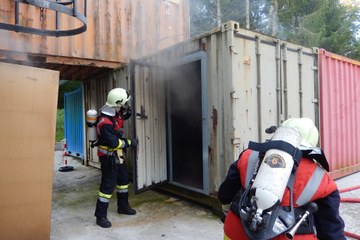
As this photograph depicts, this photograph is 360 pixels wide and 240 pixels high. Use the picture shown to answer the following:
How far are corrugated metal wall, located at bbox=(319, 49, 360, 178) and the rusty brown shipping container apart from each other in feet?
11.9

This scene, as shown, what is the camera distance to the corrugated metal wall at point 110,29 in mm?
5812

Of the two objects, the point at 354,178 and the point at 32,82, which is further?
the point at 354,178

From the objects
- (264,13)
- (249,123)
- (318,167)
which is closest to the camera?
(318,167)

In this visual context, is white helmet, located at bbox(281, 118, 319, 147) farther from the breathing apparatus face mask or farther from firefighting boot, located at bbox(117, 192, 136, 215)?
firefighting boot, located at bbox(117, 192, 136, 215)

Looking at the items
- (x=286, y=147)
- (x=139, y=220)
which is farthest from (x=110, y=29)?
(x=286, y=147)

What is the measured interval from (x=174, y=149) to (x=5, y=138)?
3025mm

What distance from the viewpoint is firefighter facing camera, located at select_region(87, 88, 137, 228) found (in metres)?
4.21

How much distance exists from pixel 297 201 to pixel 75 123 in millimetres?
9309

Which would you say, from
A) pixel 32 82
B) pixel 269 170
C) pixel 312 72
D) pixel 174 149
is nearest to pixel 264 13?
pixel 312 72

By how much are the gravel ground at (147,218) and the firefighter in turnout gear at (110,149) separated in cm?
31

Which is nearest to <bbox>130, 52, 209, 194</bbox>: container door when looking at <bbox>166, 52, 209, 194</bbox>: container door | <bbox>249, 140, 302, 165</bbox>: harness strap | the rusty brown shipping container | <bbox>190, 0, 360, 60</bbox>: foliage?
<bbox>166, 52, 209, 194</bbox>: container door

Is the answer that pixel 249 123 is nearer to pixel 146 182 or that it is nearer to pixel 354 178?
pixel 146 182

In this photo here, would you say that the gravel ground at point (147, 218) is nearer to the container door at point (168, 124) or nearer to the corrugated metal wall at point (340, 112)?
the container door at point (168, 124)

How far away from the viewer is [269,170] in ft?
5.20
